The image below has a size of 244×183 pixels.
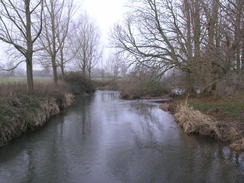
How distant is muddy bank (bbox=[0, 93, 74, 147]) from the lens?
7.29 meters

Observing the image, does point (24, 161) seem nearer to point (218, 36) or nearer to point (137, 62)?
point (218, 36)

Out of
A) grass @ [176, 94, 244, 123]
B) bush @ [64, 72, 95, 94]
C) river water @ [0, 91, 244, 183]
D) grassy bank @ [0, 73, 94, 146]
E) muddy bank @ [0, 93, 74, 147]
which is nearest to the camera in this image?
river water @ [0, 91, 244, 183]

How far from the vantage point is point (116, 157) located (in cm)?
619

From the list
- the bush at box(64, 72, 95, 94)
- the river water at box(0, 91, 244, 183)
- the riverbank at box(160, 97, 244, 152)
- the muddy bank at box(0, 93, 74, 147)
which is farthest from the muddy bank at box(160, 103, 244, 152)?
the bush at box(64, 72, 95, 94)

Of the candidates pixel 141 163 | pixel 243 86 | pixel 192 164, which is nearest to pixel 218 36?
pixel 243 86

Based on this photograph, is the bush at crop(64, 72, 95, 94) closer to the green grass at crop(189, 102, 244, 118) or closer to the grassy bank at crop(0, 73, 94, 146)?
the grassy bank at crop(0, 73, 94, 146)

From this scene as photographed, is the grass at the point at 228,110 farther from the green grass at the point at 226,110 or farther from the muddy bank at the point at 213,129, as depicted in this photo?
the muddy bank at the point at 213,129

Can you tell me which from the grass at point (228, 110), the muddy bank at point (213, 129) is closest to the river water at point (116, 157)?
the muddy bank at point (213, 129)

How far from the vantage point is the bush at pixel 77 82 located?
78.2 ft

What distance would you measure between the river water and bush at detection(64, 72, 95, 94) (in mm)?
14786

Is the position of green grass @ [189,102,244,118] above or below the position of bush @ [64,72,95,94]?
below

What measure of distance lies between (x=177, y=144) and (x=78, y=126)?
4.94 meters

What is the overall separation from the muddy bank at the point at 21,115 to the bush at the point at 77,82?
12014mm

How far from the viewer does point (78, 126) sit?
9953mm
